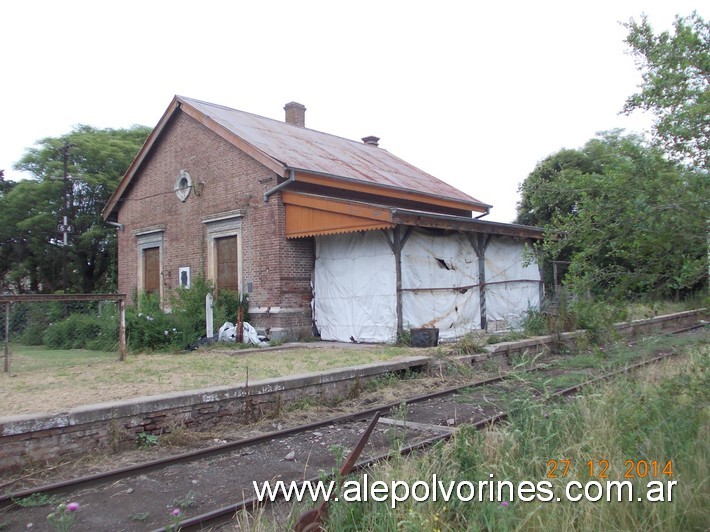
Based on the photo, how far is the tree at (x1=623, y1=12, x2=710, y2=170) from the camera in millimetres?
5039

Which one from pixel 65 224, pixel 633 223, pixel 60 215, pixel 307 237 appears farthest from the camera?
pixel 60 215

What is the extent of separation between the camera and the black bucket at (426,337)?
12938mm

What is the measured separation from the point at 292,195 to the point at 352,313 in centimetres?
347

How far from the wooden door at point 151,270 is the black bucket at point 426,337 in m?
10.6

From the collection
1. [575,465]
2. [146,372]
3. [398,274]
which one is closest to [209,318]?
[146,372]

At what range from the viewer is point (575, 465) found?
428cm

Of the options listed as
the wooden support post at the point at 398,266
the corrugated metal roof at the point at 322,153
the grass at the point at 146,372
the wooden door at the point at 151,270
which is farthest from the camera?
the wooden door at the point at 151,270

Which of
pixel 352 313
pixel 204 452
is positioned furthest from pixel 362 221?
pixel 204 452

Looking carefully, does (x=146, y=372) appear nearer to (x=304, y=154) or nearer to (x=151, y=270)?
(x=304, y=154)

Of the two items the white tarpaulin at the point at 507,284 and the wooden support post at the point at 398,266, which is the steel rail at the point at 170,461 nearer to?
the wooden support post at the point at 398,266

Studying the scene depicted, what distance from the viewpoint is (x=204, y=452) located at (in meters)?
6.20

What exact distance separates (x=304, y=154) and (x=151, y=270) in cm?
715

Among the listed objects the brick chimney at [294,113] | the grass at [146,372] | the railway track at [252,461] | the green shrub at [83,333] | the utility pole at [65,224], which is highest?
the brick chimney at [294,113]

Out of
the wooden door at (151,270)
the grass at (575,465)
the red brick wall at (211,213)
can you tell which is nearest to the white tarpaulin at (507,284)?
the red brick wall at (211,213)
